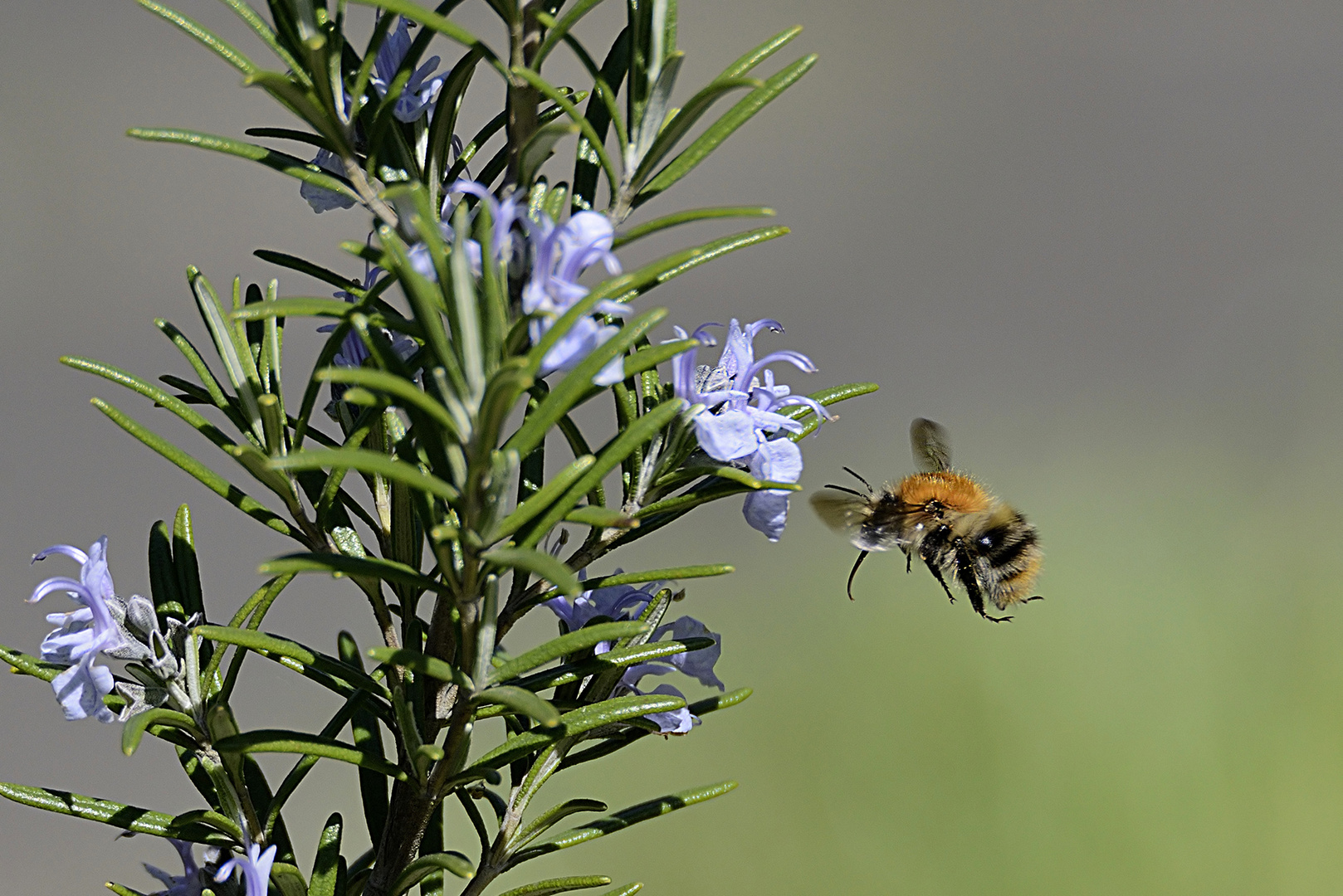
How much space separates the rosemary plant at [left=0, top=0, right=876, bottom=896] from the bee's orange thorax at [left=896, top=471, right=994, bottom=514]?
50cm

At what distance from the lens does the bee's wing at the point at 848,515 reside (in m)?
1.15

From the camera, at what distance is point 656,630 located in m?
0.78

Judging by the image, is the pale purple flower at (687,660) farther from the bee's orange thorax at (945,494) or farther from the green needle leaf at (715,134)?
the bee's orange thorax at (945,494)

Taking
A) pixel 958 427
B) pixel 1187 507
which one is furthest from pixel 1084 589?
pixel 958 427

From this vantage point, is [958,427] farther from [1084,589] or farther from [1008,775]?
[1008,775]

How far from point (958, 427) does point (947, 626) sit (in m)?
1.01

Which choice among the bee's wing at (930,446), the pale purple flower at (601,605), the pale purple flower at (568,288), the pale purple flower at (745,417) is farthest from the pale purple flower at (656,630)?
the bee's wing at (930,446)

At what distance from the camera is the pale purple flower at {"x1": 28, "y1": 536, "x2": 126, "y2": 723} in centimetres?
60

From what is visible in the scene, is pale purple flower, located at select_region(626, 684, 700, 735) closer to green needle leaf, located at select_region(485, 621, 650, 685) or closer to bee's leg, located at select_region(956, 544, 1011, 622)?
green needle leaf, located at select_region(485, 621, 650, 685)

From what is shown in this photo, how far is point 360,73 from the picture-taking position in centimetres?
64

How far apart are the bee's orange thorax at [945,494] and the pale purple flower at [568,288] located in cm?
75

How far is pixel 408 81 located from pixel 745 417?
0.29 metres

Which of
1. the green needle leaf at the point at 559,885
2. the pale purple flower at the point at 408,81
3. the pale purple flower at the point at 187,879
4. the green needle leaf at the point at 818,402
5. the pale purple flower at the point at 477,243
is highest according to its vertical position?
the pale purple flower at the point at 408,81

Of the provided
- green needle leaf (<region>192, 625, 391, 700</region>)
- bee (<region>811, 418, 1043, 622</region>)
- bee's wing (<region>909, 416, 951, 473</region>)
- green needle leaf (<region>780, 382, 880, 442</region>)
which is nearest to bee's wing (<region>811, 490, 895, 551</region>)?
bee (<region>811, 418, 1043, 622</region>)
